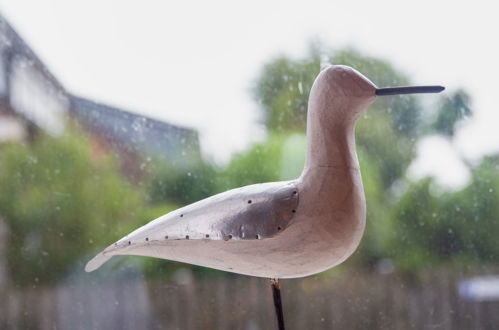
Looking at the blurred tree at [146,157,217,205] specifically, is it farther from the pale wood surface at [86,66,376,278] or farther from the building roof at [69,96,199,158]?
the pale wood surface at [86,66,376,278]

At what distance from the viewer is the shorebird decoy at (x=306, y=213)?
58 cm

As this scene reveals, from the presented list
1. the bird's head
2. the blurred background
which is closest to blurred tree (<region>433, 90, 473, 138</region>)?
the blurred background

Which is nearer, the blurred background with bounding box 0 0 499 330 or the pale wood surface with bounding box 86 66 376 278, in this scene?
the pale wood surface with bounding box 86 66 376 278

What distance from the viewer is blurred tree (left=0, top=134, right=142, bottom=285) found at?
92 cm

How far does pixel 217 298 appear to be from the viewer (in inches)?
35.7

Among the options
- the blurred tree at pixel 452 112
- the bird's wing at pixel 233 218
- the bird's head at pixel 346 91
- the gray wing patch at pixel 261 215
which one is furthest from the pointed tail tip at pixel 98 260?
the blurred tree at pixel 452 112

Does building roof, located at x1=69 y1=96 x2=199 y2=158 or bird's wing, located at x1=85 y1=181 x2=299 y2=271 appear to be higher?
building roof, located at x1=69 y1=96 x2=199 y2=158

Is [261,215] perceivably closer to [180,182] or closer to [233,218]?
[233,218]

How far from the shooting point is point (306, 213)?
0.58m

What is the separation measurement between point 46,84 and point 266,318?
1.64 ft

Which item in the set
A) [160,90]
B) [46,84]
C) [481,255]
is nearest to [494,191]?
[481,255]

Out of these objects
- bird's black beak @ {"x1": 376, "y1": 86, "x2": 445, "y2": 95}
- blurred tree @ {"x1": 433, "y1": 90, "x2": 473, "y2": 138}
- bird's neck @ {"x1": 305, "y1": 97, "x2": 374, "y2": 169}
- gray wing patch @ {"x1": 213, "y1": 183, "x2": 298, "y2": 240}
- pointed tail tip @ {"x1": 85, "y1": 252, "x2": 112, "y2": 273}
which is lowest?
pointed tail tip @ {"x1": 85, "y1": 252, "x2": 112, "y2": 273}

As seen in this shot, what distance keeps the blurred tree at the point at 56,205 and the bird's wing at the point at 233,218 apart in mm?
269

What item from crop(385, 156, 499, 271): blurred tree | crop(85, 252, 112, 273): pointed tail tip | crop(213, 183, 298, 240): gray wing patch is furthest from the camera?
crop(385, 156, 499, 271): blurred tree
